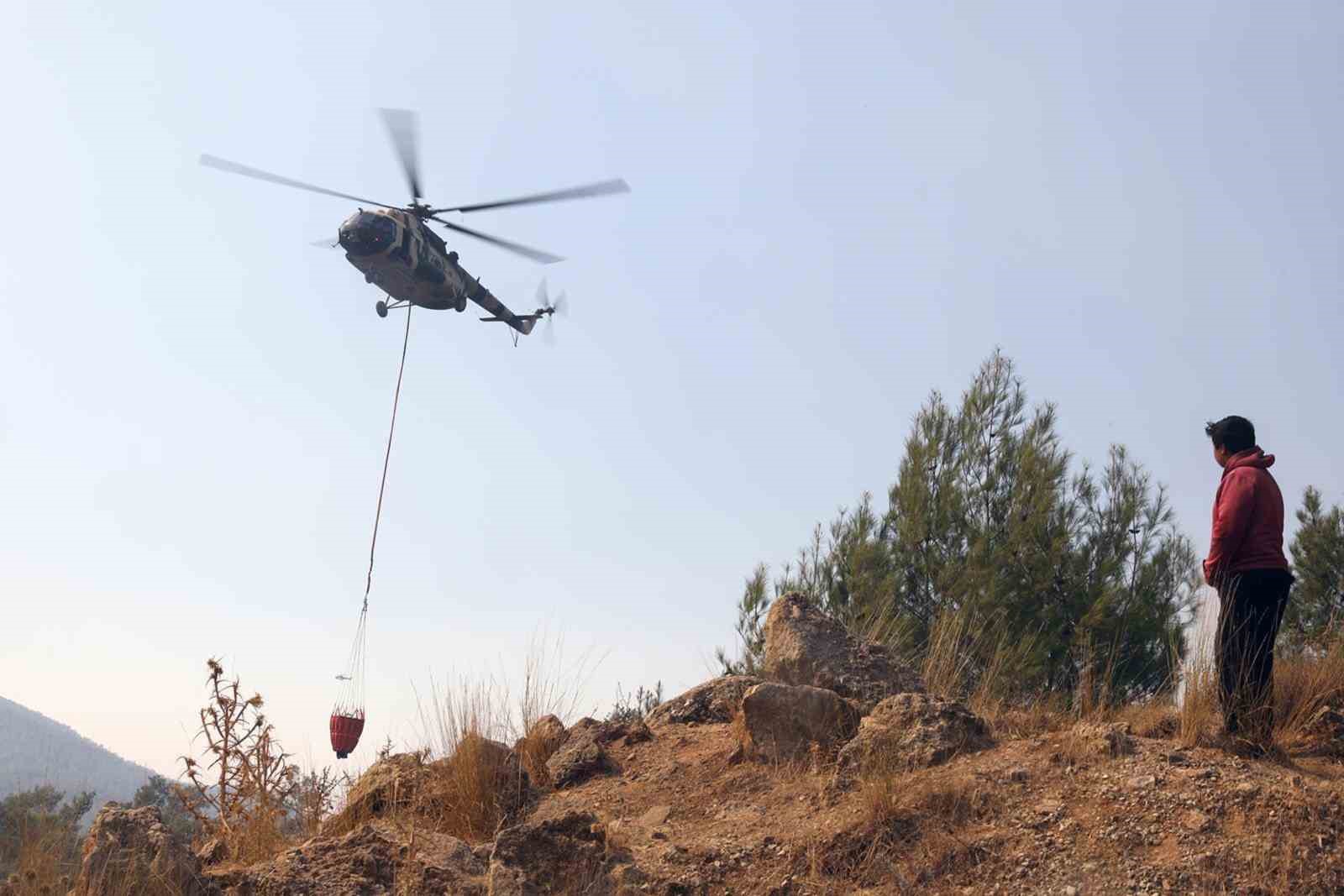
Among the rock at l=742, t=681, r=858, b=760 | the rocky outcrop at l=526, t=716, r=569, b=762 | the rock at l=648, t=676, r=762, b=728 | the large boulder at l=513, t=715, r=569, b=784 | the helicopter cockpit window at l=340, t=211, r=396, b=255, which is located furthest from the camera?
the helicopter cockpit window at l=340, t=211, r=396, b=255

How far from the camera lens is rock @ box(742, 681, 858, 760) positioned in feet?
23.3

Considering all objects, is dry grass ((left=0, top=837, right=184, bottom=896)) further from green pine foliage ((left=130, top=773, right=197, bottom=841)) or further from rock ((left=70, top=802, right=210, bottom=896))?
green pine foliage ((left=130, top=773, right=197, bottom=841))

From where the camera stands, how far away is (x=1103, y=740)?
21.1ft

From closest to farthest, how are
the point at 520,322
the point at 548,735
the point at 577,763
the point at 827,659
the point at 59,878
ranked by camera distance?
the point at 59,878, the point at 577,763, the point at 827,659, the point at 548,735, the point at 520,322

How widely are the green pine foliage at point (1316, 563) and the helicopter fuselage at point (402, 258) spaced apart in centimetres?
1186

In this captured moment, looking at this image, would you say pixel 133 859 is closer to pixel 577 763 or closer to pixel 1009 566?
pixel 577 763

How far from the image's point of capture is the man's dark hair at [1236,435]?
265 inches

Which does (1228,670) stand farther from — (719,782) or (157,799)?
(157,799)

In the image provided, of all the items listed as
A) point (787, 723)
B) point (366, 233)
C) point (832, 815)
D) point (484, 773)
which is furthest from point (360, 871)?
point (366, 233)

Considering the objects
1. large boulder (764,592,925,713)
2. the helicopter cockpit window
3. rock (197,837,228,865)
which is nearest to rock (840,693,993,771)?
large boulder (764,592,925,713)

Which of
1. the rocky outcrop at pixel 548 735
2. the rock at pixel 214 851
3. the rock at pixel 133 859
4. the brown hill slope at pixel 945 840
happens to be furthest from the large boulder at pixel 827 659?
the rock at pixel 133 859

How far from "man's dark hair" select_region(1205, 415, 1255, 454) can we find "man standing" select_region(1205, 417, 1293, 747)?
184 millimetres

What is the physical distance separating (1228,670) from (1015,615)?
6.76m

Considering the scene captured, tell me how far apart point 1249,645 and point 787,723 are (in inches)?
108
